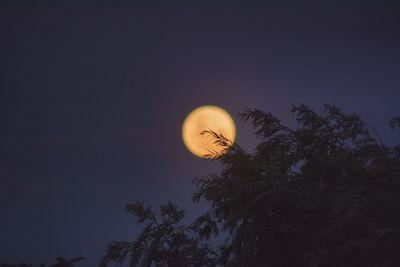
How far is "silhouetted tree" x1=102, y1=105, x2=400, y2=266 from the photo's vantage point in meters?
11.5

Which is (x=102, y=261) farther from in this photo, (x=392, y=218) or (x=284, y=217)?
(x=392, y=218)

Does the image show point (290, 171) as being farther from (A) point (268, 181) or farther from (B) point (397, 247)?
(B) point (397, 247)

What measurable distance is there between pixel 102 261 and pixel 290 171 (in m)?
7.64

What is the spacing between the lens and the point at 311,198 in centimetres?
1341

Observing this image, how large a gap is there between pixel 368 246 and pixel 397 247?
0.63m

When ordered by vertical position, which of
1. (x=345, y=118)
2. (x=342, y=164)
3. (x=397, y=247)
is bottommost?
(x=397, y=247)

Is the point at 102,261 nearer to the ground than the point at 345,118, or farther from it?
nearer to the ground

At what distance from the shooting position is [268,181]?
514 inches

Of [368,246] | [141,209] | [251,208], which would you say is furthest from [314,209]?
[141,209]

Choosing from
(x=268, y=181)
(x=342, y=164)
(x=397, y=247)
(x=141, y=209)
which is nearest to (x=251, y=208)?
(x=268, y=181)

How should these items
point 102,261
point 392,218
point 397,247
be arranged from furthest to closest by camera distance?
1. point 102,261
2. point 392,218
3. point 397,247

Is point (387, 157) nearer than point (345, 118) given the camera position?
Yes

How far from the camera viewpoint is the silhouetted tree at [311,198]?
11.5 meters

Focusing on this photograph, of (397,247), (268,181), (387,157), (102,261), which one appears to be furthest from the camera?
(102,261)
